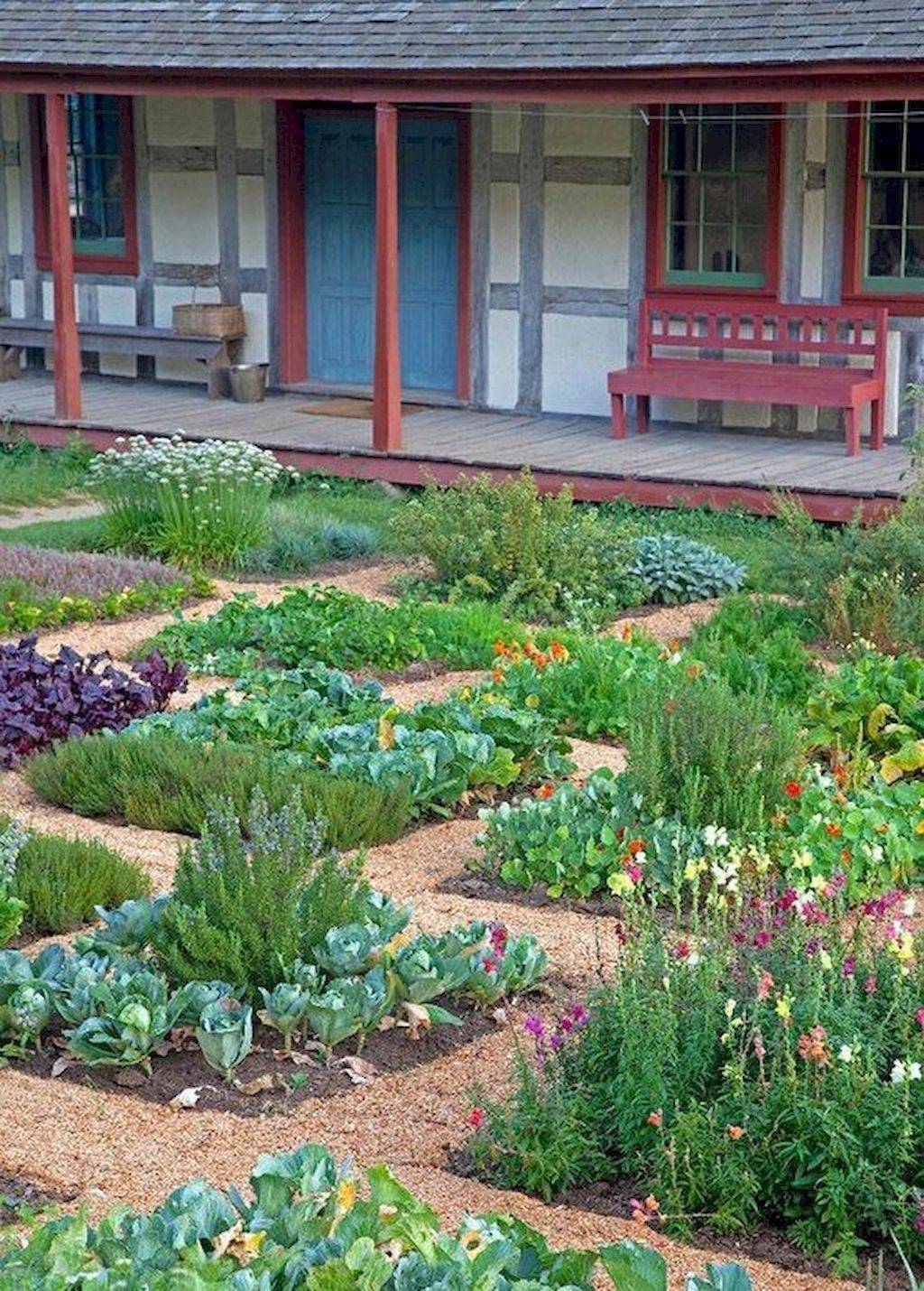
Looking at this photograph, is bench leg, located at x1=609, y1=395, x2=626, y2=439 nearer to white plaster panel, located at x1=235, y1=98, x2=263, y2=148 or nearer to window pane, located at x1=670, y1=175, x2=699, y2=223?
window pane, located at x1=670, y1=175, x2=699, y2=223

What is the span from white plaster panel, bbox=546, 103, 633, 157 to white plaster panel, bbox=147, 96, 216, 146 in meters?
3.18

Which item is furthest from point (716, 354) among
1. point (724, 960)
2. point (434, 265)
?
point (724, 960)

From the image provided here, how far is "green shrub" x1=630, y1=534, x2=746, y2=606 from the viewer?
11.0m

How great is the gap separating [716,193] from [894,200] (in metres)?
1.30

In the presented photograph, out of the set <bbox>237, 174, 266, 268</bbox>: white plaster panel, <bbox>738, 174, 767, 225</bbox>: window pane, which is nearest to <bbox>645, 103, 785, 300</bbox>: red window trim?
<bbox>738, 174, 767, 225</bbox>: window pane

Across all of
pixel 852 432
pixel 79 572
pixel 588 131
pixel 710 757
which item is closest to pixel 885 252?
pixel 852 432

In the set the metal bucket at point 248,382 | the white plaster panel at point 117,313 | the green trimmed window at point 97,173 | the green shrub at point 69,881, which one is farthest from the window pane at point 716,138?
the green shrub at point 69,881

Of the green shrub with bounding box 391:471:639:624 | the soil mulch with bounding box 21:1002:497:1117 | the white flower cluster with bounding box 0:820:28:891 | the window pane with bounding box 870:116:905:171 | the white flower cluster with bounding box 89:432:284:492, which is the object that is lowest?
the soil mulch with bounding box 21:1002:497:1117

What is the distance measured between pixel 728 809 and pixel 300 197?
1120 cm

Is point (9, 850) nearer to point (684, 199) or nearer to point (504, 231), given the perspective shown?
point (684, 199)

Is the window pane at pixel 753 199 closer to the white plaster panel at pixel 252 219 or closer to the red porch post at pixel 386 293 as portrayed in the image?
the red porch post at pixel 386 293

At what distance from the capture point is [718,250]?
1487 cm

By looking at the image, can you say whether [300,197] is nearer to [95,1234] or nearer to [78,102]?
[78,102]

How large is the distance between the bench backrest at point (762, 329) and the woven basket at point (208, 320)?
3727 millimetres
